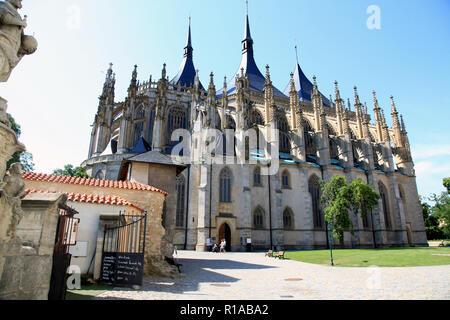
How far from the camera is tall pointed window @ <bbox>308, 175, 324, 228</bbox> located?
32469 millimetres

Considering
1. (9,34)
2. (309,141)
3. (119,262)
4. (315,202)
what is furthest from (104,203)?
(309,141)

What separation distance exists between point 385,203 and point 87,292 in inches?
1603

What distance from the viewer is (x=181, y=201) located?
28.4m

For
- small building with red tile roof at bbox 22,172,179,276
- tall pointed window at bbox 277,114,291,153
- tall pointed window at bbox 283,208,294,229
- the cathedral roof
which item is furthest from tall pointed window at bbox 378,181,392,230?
small building with red tile roof at bbox 22,172,179,276

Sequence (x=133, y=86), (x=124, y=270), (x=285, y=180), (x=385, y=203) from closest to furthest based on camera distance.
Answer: (x=124, y=270)
(x=285, y=180)
(x=133, y=86)
(x=385, y=203)

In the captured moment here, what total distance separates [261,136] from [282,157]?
3989 mm

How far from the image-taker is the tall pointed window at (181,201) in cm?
2759

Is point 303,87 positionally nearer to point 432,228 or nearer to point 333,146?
point 333,146

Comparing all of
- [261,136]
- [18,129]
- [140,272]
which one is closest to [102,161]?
[18,129]

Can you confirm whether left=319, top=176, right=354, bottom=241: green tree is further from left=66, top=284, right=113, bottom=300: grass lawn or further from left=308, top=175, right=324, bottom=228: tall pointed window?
left=66, top=284, right=113, bottom=300: grass lawn

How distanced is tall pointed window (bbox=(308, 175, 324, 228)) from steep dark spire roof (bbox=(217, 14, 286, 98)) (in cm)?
1941

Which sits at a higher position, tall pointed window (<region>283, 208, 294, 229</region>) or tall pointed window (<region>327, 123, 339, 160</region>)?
tall pointed window (<region>327, 123, 339, 160</region>)

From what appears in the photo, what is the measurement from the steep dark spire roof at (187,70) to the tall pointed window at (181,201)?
21428mm

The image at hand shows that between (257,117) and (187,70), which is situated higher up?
(187,70)
